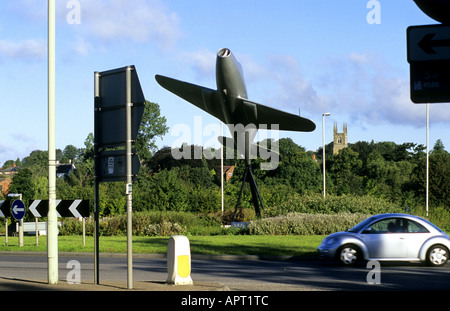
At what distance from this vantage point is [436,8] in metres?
3.67

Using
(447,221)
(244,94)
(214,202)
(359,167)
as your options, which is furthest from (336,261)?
(359,167)

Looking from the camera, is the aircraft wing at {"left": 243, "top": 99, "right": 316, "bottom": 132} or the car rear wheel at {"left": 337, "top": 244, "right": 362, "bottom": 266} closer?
the car rear wheel at {"left": 337, "top": 244, "right": 362, "bottom": 266}

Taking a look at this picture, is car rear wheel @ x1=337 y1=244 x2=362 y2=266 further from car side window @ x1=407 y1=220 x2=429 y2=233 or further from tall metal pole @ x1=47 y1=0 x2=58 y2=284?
tall metal pole @ x1=47 y1=0 x2=58 y2=284

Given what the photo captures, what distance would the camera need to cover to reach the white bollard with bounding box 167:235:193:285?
411 inches

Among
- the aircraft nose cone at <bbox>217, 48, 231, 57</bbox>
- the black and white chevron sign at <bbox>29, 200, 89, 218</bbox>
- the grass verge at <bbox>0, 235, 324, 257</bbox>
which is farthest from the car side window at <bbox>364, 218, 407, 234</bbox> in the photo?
the aircraft nose cone at <bbox>217, 48, 231, 57</bbox>

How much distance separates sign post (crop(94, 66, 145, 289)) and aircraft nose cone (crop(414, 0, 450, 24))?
6809 mm

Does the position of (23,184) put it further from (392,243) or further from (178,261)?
(178,261)

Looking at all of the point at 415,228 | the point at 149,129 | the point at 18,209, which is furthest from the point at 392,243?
the point at 149,129

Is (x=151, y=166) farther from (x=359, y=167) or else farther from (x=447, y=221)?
(x=447, y=221)

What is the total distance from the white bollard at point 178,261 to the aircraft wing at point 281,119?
1718 cm

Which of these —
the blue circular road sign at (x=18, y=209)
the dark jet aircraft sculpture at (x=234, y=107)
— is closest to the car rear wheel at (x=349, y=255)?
the dark jet aircraft sculpture at (x=234, y=107)

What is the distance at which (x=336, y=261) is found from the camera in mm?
17391

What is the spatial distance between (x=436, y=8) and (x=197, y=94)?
85.4ft
